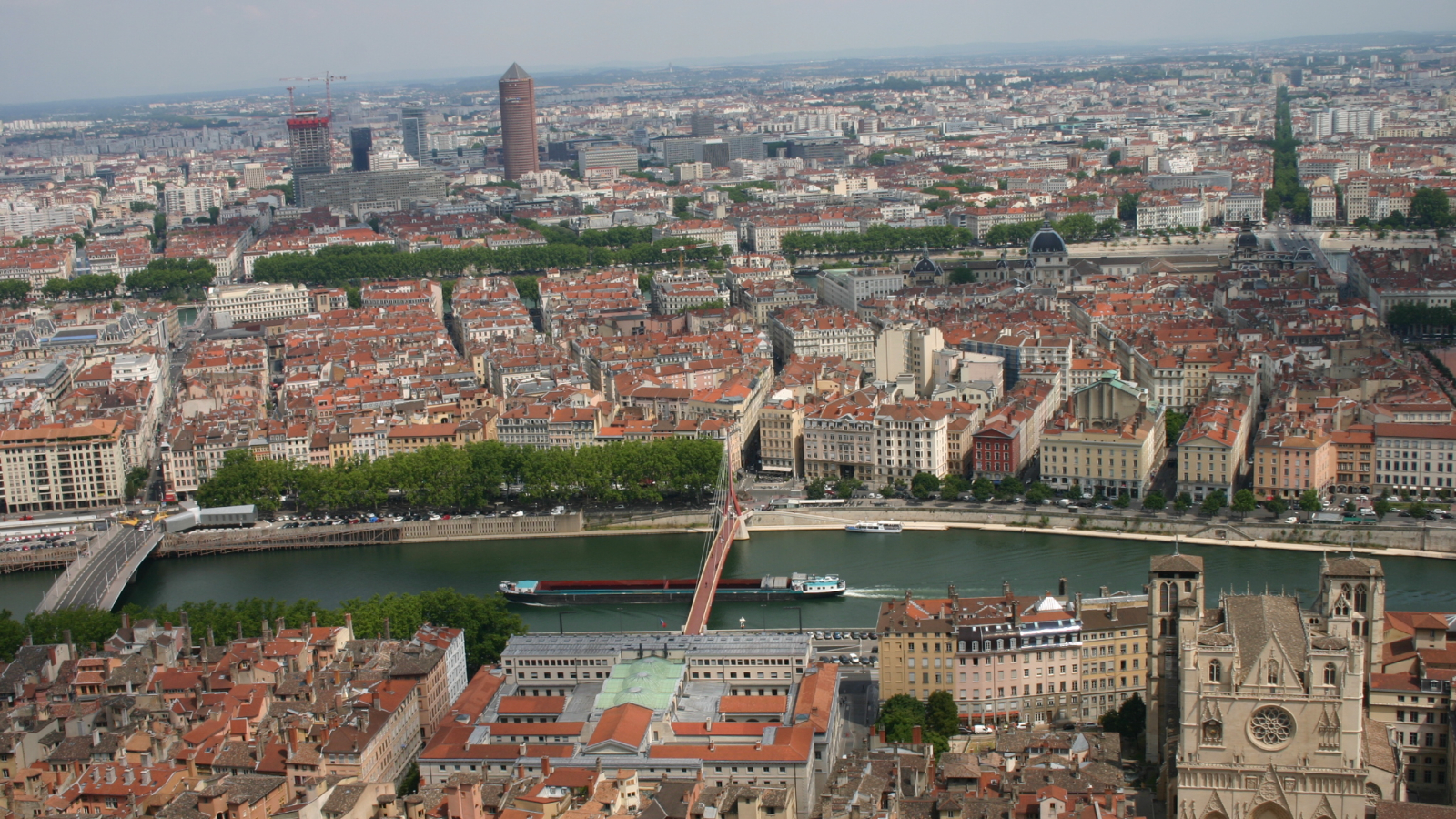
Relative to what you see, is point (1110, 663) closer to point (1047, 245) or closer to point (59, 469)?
point (59, 469)

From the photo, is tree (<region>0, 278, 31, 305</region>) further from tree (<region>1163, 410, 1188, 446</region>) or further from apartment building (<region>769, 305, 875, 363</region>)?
tree (<region>1163, 410, 1188, 446</region>)

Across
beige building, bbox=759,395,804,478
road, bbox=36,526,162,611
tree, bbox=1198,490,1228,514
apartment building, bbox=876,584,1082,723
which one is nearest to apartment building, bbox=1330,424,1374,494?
tree, bbox=1198,490,1228,514

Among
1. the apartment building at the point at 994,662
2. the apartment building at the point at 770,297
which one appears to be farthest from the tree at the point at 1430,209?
the apartment building at the point at 994,662

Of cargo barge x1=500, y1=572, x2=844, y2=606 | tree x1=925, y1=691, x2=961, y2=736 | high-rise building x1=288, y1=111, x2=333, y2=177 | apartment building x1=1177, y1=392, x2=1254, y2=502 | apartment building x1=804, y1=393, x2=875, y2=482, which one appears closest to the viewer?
tree x1=925, y1=691, x2=961, y2=736

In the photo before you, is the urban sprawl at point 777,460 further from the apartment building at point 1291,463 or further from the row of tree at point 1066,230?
the row of tree at point 1066,230

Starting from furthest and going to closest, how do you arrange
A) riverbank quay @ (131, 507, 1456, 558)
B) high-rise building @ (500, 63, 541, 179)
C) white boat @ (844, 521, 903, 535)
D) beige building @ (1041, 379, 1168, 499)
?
high-rise building @ (500, 63, 541, 179), beige building @ (1041, 379, 1168, 499), white boat @ (844, 521, 903, 535), riverbank quay @ (131, 507, 1456, 558)

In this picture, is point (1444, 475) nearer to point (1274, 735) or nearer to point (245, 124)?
point (1274, 735)

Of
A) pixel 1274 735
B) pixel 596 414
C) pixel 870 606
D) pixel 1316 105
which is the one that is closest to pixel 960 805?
pixel 1274 735
